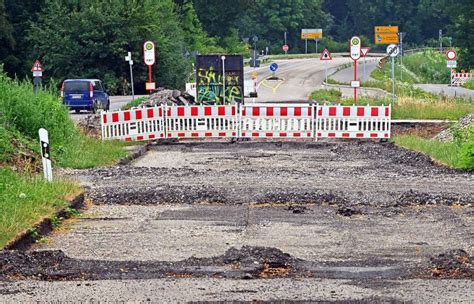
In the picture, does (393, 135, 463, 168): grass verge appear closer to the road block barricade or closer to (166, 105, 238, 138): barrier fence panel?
the road block barricade

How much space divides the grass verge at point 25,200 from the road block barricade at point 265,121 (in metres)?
13.0

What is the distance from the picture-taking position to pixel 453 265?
9.04 meters

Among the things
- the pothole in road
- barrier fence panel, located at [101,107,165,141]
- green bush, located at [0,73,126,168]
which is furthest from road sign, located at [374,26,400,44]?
the pothole in road

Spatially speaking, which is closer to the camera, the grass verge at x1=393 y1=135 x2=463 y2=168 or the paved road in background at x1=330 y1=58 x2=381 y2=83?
the grass verge at x1=393 y1=135 x2=463 y2=168

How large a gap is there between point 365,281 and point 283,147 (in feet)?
58.9

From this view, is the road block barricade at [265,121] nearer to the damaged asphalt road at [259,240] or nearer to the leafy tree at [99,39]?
the damaged asphalt road at [259,240]

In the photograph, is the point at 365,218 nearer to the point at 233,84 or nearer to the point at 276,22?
the point at 233,84

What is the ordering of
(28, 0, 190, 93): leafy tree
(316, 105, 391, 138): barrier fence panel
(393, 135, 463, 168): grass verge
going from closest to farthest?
(393, 135, 463, 168): grass verge
(316, 105, 391, 138): barrier fence panel
(28, 0, 190, 93): leafy tree

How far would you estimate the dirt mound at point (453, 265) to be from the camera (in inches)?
344

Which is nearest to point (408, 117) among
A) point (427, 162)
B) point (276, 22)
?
point (427, 162)

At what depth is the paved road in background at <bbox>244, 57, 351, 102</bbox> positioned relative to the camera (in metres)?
60.2

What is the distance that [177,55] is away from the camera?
64062mm

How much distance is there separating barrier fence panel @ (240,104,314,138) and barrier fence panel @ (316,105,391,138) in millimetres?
359

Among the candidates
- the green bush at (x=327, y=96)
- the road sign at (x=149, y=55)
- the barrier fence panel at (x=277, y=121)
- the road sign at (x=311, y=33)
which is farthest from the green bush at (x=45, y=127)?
the road sign at (x=311, y=33)
